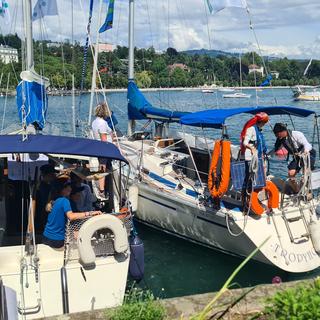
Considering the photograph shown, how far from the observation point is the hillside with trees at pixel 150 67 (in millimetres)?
25953

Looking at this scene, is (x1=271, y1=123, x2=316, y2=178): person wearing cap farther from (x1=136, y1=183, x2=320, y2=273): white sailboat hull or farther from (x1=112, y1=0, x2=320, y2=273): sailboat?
(x1=136, y1=183, x2=320, y2=273): white sailboat hull

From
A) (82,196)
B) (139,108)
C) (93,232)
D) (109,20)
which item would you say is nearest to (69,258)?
(93,232)

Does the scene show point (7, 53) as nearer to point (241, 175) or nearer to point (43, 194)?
point (241, 175)

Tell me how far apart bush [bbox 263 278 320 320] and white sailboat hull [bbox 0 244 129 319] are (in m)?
3.66

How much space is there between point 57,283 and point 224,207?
416 centimetres

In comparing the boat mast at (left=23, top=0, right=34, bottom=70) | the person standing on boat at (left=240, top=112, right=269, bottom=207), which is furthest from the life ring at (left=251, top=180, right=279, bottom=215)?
the boat mast at (left=23, top=0, right=34, bottom=70)

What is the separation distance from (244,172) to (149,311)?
17.6 ft

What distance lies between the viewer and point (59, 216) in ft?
23.4

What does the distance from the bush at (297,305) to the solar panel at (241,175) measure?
562cm

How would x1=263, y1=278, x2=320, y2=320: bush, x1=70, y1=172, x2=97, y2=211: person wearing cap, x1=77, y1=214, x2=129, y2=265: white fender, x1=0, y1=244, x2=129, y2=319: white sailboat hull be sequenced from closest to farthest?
x1=263, y1=278, x2=320, y2=320: bush, x1=0, y1=244, x2=129, y2=319: white sailboat hull, x1=77, y1=214, x2=129, y2=265: white fender, x1=70, y1=172, x2=97, y2=211: person wearing cap

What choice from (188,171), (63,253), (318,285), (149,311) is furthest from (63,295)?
(188,171)

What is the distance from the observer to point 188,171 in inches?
480

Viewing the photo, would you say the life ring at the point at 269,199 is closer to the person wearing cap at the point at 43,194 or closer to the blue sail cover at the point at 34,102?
the person wearing cap at the point at 43,194

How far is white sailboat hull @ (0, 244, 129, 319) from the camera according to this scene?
21.6 ft
